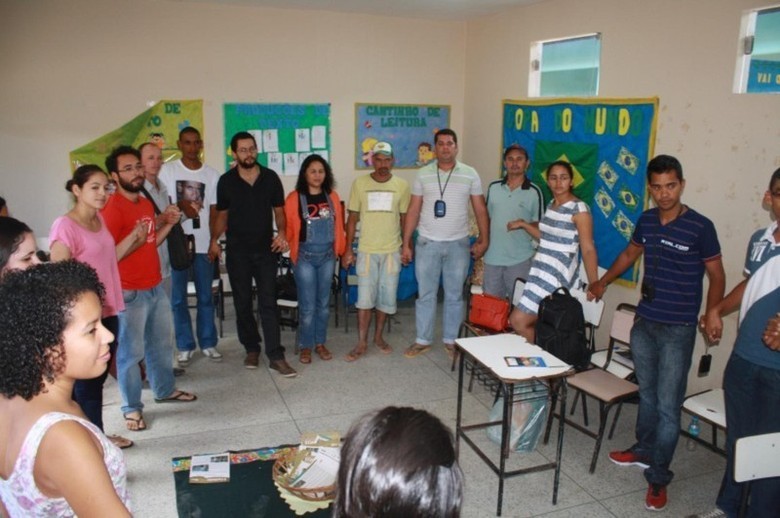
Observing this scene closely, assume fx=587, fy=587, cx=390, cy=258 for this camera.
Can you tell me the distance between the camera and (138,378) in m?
3.52

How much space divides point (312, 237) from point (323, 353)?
38.8 inches

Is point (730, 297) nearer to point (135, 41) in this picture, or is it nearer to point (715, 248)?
point (715, 248)

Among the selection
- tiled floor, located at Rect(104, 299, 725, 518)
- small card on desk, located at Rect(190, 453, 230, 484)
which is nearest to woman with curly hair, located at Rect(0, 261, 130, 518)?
small card on desk, located at Rect(190, 453, 230, 484)

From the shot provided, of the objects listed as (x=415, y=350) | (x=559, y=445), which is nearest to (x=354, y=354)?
(x=415, y=350)

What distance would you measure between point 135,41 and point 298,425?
3.98 m

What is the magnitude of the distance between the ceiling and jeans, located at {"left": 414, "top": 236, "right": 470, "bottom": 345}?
236cm

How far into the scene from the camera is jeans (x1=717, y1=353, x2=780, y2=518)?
8.14 feet

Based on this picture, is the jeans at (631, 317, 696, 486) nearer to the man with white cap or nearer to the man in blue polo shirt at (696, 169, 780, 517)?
the man in blue polo shirt at (696, 169, 780, 517)

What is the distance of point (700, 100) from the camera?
12.5ft

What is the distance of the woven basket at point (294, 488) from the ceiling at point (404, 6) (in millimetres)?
4459

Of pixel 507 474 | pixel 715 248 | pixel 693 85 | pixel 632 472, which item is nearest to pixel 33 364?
pixel 507 474

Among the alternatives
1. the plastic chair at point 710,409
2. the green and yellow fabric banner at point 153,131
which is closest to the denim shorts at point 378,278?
the plastic chair at point 710,409

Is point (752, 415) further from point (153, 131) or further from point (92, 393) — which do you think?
point (153, 131)

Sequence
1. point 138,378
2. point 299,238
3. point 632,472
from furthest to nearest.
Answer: point 299,238 → point 138,378 → point 632,472
